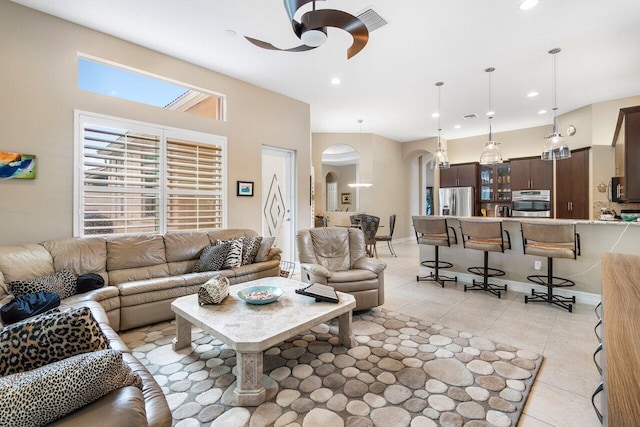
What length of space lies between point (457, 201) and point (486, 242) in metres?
4.17

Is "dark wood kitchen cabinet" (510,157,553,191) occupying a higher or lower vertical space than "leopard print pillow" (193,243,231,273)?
higher

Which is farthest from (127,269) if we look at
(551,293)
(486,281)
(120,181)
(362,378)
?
(551,293)

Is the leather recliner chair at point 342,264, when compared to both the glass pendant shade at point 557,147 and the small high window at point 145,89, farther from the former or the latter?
the glass pendant shade at point 557,147

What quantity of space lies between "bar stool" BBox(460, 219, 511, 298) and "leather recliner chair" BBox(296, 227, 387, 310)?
1430 millimetres

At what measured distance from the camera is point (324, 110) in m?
6.05

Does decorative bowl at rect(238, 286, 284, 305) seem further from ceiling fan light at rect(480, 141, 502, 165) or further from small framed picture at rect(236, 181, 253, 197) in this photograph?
ceiling fan light at rect(480, 141, 502, 165)

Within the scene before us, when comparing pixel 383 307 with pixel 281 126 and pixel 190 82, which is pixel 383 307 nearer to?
pixel 281 126

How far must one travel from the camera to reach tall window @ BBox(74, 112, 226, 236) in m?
3.36

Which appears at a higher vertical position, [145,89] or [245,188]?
[145,89]

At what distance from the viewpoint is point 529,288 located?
4.08 metres

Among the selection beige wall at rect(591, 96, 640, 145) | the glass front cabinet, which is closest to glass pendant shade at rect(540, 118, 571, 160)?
beige wall at rect(591, 96, 640, 145)

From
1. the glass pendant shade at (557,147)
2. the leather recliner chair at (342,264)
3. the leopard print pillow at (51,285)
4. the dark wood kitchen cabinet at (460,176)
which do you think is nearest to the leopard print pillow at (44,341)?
the leopard print pillow at (51,285)

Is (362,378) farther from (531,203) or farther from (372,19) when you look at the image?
(531,203)

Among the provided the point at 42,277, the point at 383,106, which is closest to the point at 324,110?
the point at 383,106
